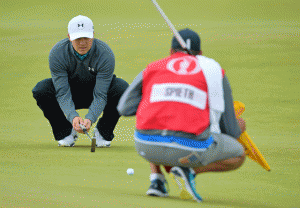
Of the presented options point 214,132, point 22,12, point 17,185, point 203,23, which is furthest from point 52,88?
point 22,12

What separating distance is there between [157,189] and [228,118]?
2.04ft

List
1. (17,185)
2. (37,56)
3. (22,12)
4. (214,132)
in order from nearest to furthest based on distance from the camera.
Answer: (214,132), (17,185), (37,56), (22,12)

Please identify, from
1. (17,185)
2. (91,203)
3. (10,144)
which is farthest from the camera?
(10,144)

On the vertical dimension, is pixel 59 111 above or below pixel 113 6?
above

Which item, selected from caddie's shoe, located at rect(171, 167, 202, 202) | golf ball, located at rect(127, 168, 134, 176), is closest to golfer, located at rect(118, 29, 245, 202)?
caddie's shoe, located at rect(171, 167, 202, 202)

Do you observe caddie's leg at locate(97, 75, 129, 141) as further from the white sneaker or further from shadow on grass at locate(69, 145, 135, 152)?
the white sneaker

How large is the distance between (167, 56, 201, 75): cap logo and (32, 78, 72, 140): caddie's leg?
2.77 metres

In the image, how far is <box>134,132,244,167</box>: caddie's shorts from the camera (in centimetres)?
388

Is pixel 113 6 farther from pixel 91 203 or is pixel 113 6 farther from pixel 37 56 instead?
pixel 91 203

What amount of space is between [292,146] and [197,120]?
323 cm

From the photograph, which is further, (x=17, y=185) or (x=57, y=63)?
(x=57, y=63)

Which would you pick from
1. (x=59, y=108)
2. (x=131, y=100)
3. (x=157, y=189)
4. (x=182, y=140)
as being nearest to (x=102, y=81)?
(x=59, y=108)

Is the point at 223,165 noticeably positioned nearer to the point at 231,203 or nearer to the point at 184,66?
the point at 231,203

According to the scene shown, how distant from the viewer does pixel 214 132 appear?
159 inches
